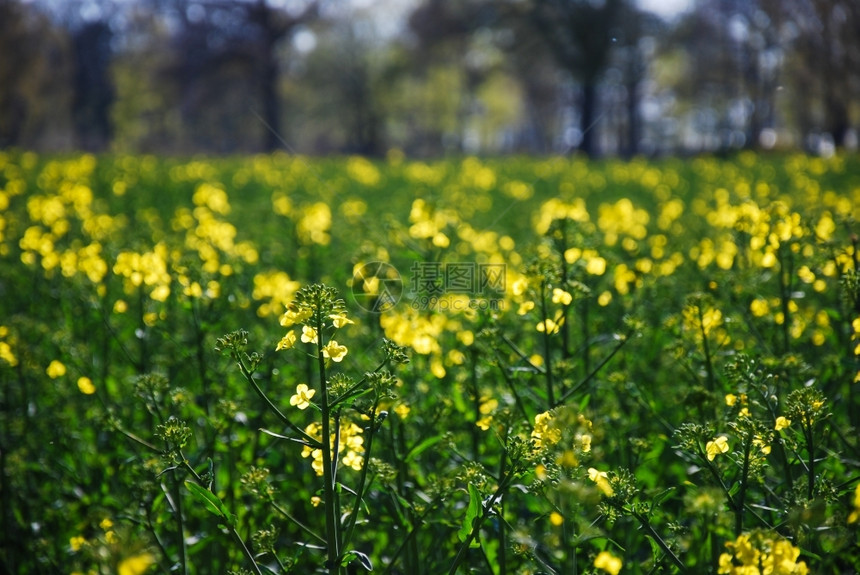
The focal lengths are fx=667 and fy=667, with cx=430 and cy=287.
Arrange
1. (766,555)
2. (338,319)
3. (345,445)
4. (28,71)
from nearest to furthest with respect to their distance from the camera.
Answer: (766,555) < (338,319) < (345,445) < (28,71)

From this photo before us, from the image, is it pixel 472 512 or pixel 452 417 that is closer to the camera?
pixel 472 512

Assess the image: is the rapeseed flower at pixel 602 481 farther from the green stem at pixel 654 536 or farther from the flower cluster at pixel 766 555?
the flower cluster at pixel 766 555

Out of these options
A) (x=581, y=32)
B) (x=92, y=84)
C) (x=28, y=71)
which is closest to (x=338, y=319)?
(x=581, y=32)

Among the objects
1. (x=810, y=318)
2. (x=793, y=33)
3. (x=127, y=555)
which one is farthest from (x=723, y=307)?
(x=793, y=33)

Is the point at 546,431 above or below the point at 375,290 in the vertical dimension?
below

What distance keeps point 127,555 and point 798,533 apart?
1281 mm

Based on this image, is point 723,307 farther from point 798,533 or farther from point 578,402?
point 798,533

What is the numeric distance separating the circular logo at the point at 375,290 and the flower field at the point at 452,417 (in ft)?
0.06

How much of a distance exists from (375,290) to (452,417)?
61 centimetres

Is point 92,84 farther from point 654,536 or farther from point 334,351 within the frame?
point 654,536

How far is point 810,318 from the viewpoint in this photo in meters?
3.34

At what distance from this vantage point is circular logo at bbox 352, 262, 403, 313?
277 cm

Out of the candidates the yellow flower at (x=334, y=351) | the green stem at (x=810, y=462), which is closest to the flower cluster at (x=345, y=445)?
the yellow flower at (x=334, y=351)

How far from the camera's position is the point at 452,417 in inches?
107
